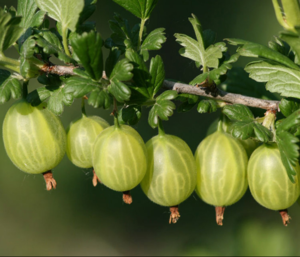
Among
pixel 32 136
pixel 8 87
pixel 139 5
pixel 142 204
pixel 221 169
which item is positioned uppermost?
pixel 139 5

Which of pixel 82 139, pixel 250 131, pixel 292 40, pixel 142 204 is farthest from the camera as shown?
pixel 142 204

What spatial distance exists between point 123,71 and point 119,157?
0.65 feet

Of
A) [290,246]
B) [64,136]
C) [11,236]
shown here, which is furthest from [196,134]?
[64,136]

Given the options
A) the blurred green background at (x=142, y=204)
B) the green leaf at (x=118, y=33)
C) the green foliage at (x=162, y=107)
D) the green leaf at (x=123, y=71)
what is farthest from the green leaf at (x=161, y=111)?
the blurred green background at (x=142, y=204)

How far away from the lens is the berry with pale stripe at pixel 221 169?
892 mm

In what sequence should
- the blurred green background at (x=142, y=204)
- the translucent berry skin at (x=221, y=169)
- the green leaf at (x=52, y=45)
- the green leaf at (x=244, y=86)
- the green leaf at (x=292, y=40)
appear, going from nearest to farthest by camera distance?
the green leaf at (x=292, y=40)
the green leaf at (x=52, y=45)
the translucent berry skin at (x=221, y=169)
the green leaf at (x=244, y=86)
the blurred green background at (x=142, y=204)

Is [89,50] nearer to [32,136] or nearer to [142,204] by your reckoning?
[32,136]

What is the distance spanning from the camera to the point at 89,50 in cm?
71

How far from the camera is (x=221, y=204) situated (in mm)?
945

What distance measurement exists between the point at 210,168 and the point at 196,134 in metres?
1.94

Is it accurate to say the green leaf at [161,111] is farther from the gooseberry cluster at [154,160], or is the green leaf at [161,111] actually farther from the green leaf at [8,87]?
the green leaf at [8,87]

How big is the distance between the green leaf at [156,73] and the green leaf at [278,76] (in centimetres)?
20

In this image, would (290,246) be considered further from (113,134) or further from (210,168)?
(113,134)

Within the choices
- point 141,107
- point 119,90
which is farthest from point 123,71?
point 141,107
